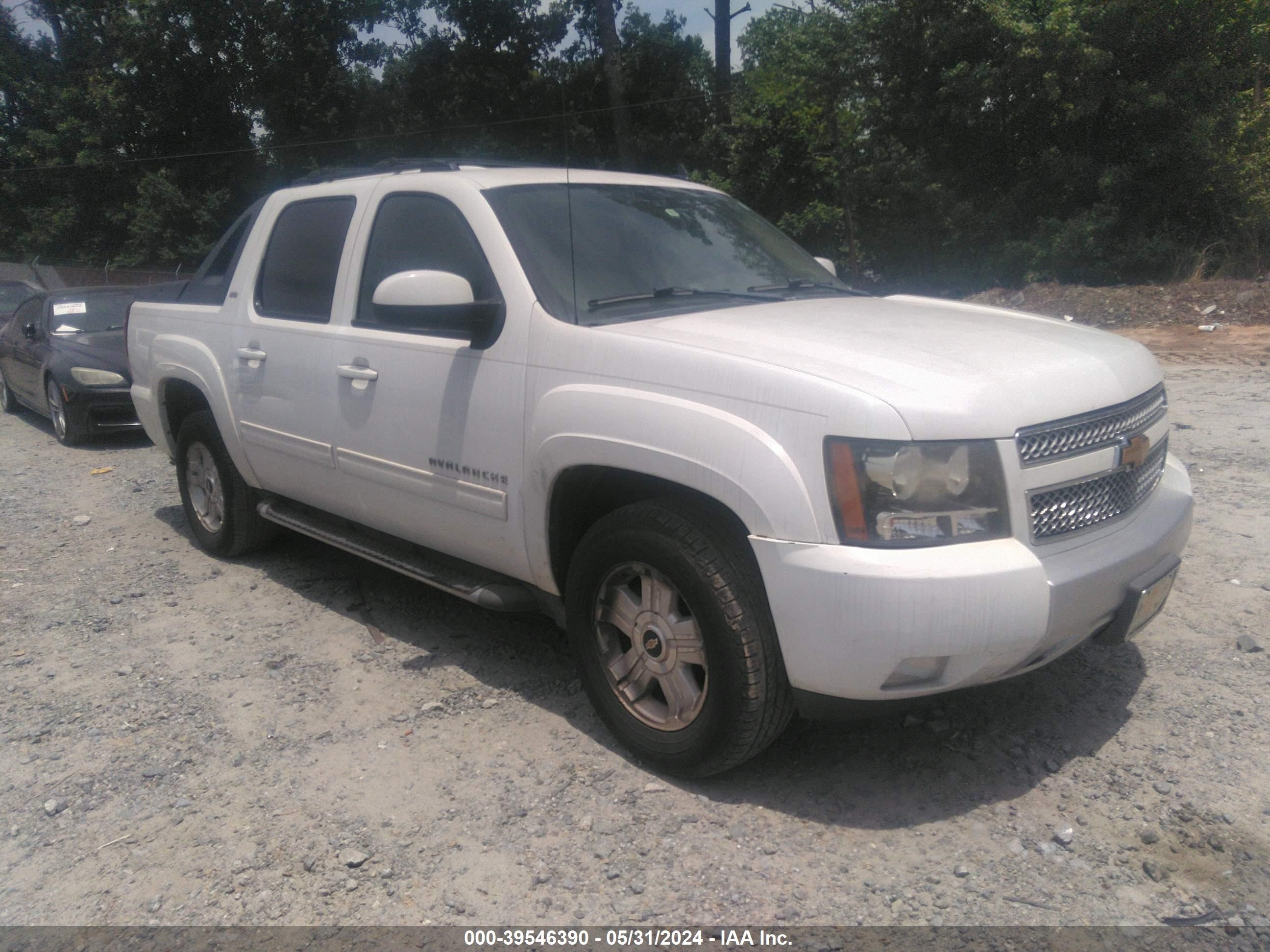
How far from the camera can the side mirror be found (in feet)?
11.6

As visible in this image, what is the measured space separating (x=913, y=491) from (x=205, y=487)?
14.5 feet

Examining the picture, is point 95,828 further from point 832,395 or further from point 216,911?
point 832,395

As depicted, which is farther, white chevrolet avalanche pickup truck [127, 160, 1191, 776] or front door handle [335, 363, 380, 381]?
front door handle [335, 363, 380, 381]

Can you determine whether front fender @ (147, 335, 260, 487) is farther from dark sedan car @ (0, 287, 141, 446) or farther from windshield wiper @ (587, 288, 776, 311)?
dark sedan car @ (0, 287, 141, 446)

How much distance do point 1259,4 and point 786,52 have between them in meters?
8.43

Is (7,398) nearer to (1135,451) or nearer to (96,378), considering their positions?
(96,378)

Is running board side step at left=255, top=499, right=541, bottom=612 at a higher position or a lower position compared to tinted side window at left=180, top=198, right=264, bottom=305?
lower

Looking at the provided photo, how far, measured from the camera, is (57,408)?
10.1 m

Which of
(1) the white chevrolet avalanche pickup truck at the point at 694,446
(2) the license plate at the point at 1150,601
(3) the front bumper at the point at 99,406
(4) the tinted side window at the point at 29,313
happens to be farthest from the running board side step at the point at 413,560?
(4) the tinted side window at the point at 29,313

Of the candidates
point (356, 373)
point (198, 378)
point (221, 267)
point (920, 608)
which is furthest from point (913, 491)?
point (221, 267)

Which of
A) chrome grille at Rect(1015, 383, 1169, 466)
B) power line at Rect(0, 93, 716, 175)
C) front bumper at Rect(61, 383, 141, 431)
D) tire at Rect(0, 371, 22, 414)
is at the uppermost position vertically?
power line at Rect(0, 93, 716, 175)

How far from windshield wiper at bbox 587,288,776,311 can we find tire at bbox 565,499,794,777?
0.76 m

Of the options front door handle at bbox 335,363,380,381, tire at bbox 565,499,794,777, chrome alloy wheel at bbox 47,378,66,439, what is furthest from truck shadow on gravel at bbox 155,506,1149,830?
chrome alloy wheel at bbox 47,378,66,439

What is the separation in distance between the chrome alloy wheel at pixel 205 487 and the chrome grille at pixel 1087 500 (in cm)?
428
